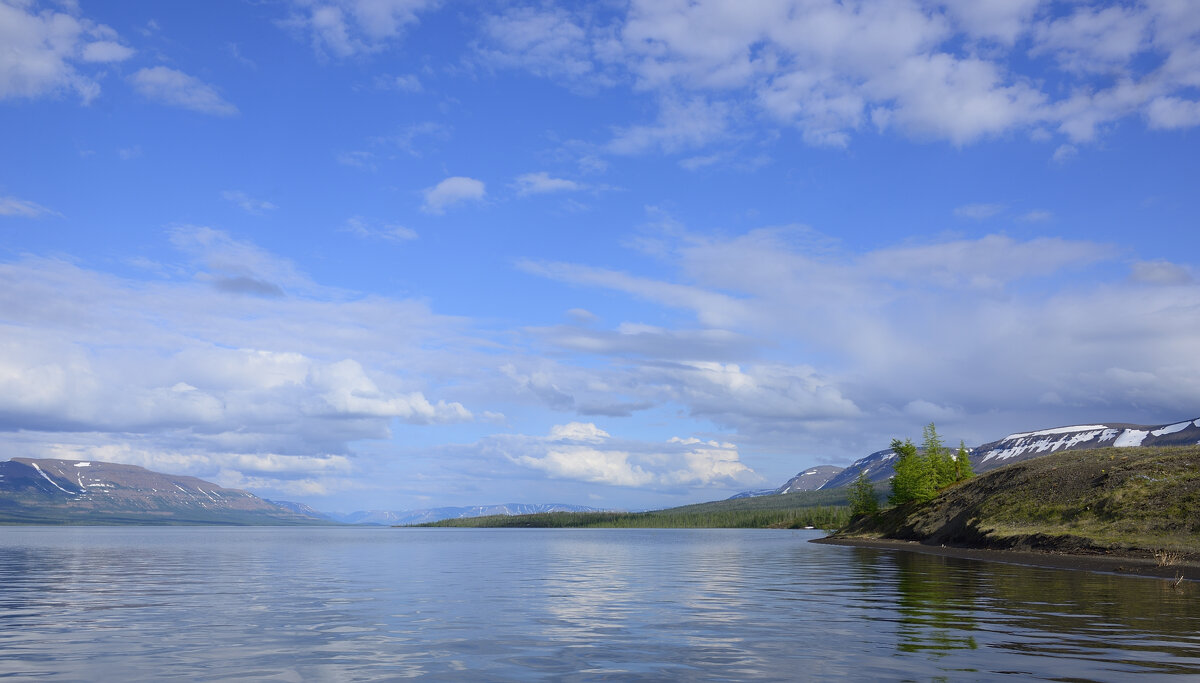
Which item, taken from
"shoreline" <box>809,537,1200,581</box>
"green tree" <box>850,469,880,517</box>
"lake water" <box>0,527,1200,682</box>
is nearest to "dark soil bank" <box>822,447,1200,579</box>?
"shoreline" <box>809,537,1200,581</box>

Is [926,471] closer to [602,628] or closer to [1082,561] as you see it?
[1082,561]

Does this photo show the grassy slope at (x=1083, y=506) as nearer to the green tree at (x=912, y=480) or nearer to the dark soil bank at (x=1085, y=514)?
the dark soil bank at (x=1085, y=514)

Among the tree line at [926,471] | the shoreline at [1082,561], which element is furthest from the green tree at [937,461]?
the shoreline at [1082,561]

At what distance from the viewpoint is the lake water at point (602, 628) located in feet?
72.5

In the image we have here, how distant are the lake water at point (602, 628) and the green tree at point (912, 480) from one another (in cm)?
8753

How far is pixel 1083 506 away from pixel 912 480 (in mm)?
64783

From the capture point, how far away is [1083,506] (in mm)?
85188

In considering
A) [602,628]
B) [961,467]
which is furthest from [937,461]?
[602,628]

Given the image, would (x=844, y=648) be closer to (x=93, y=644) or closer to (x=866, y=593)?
(x=866, y=593)

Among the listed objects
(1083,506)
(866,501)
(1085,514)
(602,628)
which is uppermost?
(1083,506)

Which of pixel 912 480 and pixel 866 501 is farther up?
pixel 912 480

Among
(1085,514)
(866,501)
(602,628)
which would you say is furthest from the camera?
(866,501)

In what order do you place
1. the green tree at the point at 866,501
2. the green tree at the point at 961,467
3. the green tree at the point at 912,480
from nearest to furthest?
1. the green tree at the point at 912,480
2. the green tree at the point at 961,467
3. the green tree at the point at 866,501

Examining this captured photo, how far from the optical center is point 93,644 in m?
26.8
